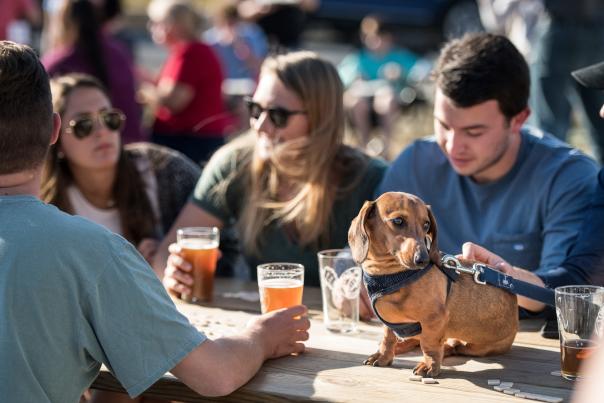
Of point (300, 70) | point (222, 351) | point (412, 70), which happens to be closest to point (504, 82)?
point (300, 70)

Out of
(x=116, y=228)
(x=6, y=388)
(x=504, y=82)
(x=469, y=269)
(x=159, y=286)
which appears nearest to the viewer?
(x=6, y=388)

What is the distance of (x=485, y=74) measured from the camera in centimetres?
303

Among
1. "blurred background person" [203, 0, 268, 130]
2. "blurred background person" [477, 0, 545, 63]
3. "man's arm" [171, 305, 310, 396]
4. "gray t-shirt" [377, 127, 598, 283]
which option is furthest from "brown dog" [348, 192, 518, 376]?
"blurred background person" [203, 0, 268, 130]

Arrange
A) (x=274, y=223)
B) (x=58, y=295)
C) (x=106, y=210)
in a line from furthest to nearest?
(x=106, y=210)
(x=274, y=223)
(x=58, y=295)

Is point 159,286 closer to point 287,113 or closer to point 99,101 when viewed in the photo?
point 287,113

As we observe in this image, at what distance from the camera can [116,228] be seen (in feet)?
12.2

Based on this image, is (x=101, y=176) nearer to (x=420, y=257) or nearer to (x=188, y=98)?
(x=420, y=257)

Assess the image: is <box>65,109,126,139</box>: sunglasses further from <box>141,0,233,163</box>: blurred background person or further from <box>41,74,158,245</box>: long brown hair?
<box>141,0,233,163</box>: blurred background person

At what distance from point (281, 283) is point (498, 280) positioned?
0.63m

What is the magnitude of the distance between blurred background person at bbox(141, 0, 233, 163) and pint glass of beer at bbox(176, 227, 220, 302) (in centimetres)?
366

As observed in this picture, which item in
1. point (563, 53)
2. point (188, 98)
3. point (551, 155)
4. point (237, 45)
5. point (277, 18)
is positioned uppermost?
point (277, 18)

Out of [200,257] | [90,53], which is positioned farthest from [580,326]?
[90,53]

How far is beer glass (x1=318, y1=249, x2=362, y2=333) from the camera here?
2623 mm

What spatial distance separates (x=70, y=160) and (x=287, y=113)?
98 cm
